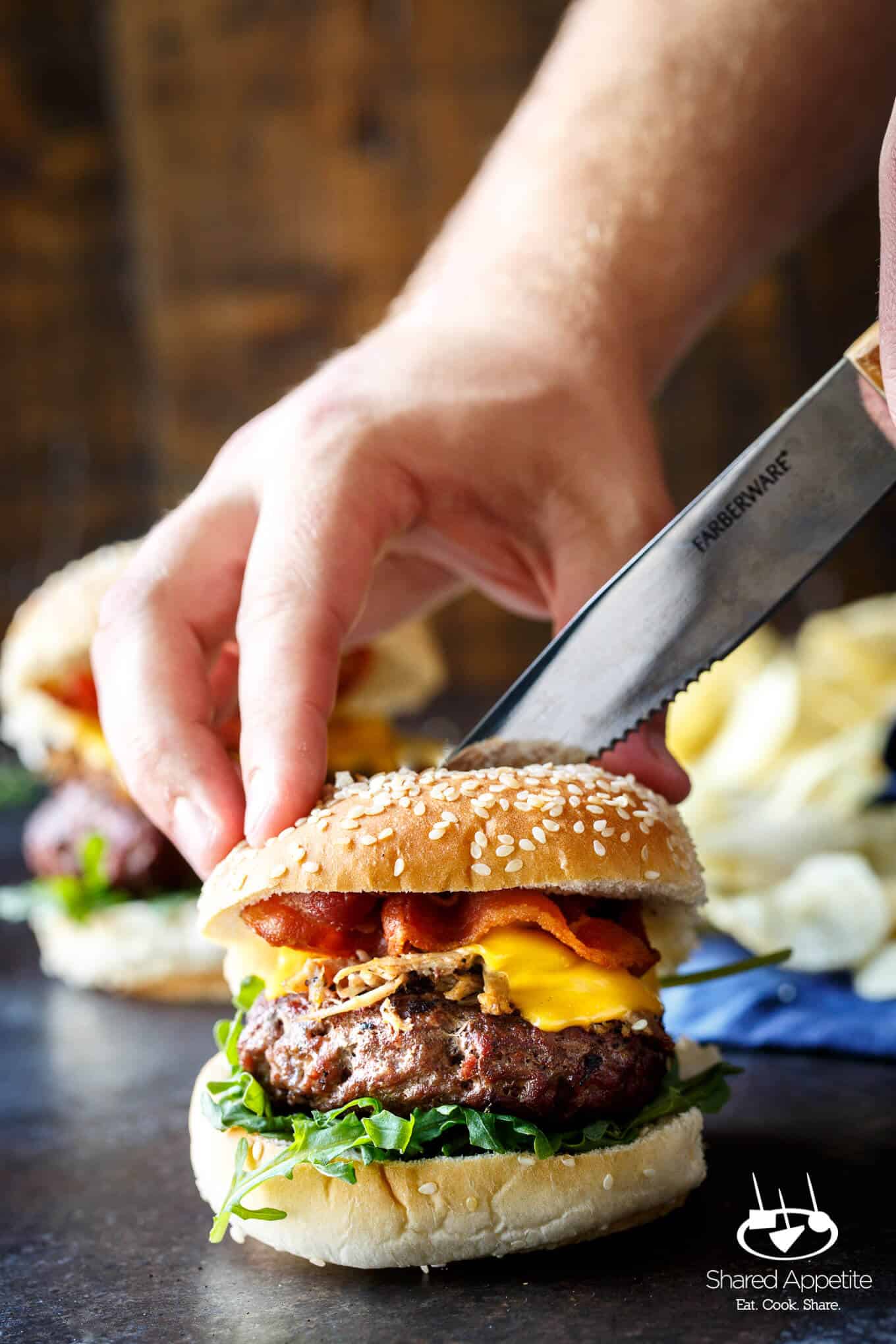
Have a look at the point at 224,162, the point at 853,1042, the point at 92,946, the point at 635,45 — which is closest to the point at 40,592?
the point at 92,946

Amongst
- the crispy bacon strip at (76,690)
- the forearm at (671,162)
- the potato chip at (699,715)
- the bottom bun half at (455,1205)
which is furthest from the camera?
the potato chip at (699,715)

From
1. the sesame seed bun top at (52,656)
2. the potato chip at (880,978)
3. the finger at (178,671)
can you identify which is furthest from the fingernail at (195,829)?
the sesame seed bun top at (52,656)

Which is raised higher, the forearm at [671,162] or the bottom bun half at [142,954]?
the forearm at [671,162]

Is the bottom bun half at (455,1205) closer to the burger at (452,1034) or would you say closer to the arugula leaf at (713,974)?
the burger at (452,1034)

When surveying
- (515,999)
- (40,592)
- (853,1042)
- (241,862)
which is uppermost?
(40,592)

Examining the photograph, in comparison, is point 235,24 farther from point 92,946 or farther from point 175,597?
point 175,597

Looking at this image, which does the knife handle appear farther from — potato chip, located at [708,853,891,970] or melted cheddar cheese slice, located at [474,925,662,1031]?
potato chip, located at [708,853,891,970]
